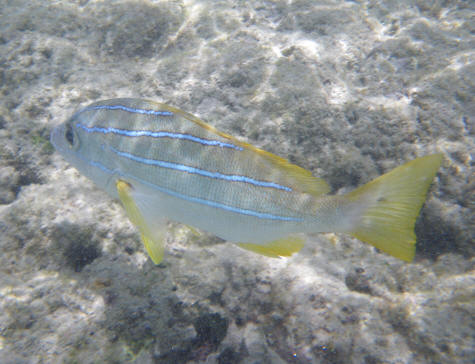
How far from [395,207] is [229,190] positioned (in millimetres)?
958

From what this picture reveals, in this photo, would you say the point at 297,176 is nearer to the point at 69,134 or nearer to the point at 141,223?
the point at 141,223

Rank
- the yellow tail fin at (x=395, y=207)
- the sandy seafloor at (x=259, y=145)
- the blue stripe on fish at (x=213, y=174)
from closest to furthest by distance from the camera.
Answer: the yellow tail fin at (x=395, y=207), the blue stripe on fish at (x=213, y=174), the sandy seafloor at (x=259, y=145)

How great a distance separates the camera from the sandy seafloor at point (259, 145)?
6.24 feet

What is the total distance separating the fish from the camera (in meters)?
1.48

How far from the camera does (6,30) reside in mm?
3783

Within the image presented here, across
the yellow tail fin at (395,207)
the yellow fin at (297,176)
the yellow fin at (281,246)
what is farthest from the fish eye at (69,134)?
the yellow tail fin at (395,207)

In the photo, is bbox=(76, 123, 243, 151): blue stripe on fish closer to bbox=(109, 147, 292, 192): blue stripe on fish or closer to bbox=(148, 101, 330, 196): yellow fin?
bbox=(148, 101, 330, 196): yellow fin

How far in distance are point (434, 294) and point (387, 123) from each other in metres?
1.68

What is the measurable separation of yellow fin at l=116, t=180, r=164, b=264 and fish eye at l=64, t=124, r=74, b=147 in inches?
20.0

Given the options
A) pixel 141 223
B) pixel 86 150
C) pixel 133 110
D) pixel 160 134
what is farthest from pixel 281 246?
pixel 86 150

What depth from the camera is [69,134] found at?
181cm

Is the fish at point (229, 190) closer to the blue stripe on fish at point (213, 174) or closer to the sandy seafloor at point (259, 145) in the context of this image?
the blue stripe on fish at point (213, 174)

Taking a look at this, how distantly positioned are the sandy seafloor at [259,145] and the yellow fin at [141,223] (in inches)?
23.8

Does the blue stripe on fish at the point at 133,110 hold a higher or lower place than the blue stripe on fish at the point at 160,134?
higher
